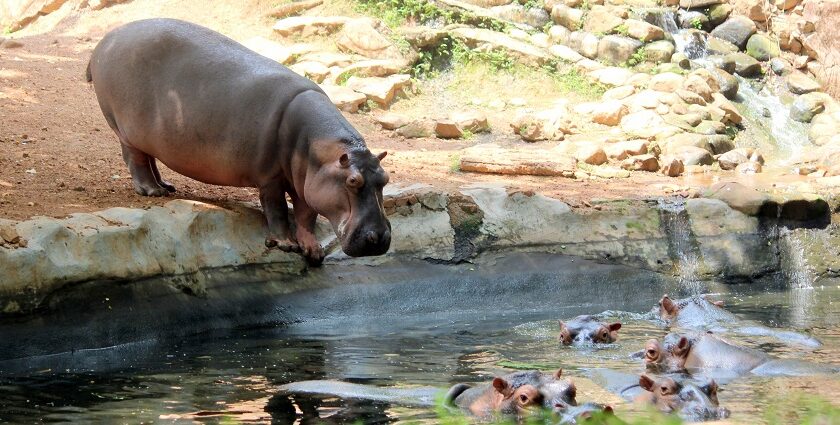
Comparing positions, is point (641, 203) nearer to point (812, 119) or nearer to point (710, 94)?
point (710, 94)

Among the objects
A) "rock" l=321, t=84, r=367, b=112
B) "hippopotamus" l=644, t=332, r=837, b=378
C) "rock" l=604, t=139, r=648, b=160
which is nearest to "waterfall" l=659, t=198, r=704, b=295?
"hippopotamus" l=644, t=332, r=837, b=378

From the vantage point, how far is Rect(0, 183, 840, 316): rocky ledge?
696 cm

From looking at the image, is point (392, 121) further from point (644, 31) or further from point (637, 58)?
point (644, 31)

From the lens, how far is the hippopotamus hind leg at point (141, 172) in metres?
9.16

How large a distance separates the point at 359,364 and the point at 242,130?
225cm

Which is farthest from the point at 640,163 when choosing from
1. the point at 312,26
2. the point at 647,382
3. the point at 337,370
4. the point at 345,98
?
the point at 647,382

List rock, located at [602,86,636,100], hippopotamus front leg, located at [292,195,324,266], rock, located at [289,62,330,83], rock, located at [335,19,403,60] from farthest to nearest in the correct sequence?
rock, located at [335,19,403,60], rock, located at [602,86,636,100], rock, located at [289,62,330,83], hippopotamus front leg, located at [292,195,324,266]

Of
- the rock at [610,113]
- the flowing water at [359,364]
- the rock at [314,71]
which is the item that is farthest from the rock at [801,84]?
the flowing water at [359,364]

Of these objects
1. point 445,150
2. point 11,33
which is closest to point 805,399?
point 445,150

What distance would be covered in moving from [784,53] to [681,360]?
14845 mm

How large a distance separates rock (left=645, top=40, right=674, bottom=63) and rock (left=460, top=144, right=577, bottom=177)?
595cm

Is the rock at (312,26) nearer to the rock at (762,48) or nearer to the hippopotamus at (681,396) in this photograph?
the rock at (762,48)

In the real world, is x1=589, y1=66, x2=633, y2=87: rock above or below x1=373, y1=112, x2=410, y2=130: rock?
above

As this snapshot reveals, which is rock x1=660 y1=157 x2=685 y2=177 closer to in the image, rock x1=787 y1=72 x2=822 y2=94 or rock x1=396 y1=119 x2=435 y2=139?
rock x1=396 y1=119 x2=435 y2=139
